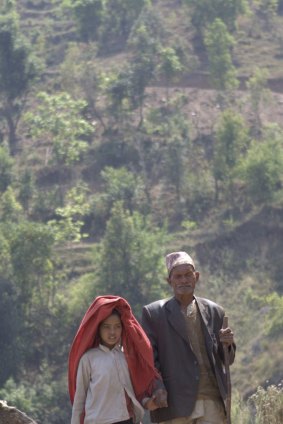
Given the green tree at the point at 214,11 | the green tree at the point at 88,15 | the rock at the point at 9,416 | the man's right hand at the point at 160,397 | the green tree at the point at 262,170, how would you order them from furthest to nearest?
the green tree at the point at 88,15, the green tree at the point at 214,11, the green tree at the point at 262,170, the rock at the point at 9,416, the man's right hand at the point at 160,397

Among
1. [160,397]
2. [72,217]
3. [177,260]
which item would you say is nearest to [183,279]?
[177,260]

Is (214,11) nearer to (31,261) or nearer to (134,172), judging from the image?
(134,172)

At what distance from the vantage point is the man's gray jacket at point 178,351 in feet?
22.9

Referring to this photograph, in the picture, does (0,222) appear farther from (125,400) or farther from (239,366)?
(125,400)

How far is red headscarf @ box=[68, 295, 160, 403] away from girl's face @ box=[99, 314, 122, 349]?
33 millimetres

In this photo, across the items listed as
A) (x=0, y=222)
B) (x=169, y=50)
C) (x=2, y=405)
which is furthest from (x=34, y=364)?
(x=2, y=405)

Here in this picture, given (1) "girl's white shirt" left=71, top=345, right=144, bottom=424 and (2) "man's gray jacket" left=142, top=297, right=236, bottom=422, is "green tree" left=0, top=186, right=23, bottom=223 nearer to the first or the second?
(2) "man's gray jacket" left=142, top=297, right=236, bottom=422

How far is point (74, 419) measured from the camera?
266 inches

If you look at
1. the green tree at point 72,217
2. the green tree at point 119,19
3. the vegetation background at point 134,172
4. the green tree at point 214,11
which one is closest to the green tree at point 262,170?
the vegetation background at point 134,172

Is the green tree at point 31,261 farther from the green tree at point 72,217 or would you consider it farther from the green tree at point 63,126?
the green tree at point 63,126

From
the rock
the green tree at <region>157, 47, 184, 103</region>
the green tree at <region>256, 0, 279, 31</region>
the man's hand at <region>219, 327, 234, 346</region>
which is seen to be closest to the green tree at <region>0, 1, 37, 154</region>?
the green tree at <region>157, 47, 184, 103</region>

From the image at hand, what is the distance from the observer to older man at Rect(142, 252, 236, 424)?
6.98m

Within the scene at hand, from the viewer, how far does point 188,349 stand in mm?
7008

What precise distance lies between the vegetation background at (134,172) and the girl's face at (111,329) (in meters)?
18.3
